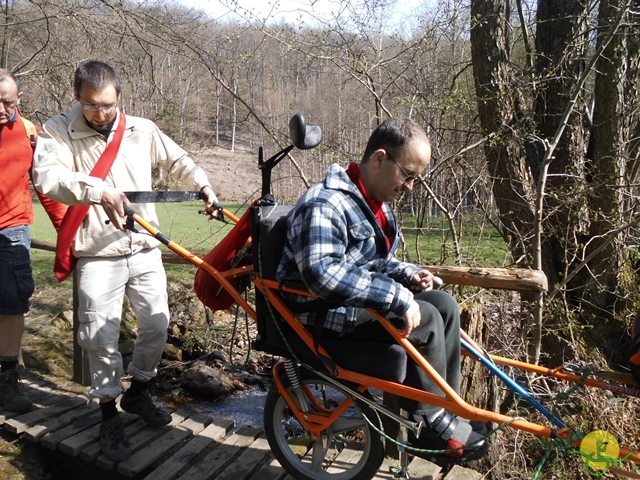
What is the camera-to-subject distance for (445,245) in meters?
5.03

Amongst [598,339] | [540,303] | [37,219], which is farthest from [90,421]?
[37,219]

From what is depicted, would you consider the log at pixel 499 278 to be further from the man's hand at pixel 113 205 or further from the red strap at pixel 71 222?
the red strap at pixel 71 222

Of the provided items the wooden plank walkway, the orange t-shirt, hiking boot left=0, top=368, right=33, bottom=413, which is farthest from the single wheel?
the orange t-shirt

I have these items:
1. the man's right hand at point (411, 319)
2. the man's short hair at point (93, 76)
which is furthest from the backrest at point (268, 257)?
the man's short hair at point (93, 76)

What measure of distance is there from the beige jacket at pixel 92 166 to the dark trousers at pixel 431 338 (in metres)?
1.37

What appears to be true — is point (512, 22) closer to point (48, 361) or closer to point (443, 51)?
point (443, 51)

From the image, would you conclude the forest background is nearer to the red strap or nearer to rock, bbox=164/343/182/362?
rock, bbox=164/343/182/362

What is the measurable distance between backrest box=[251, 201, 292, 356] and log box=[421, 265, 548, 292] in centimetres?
101

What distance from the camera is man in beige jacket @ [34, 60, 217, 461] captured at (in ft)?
9.01

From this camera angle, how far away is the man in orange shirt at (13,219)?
3.21m

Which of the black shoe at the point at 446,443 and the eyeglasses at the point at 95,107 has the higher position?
the eyeglasses at the point at 95,107

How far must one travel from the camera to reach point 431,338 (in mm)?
2328

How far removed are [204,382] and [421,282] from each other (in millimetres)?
2567

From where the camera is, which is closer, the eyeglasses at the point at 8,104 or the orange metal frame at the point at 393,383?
the orange metal frame at the point at 393,383
